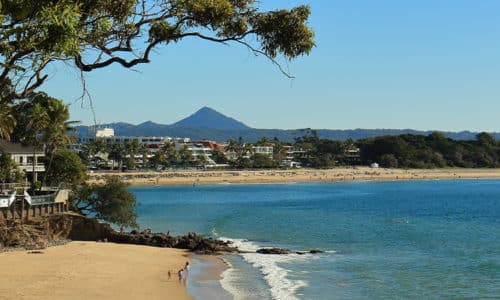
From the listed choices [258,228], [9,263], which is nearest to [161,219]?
[258,228]

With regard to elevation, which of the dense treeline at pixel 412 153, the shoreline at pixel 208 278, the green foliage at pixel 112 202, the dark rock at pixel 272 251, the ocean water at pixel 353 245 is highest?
the dense treeline at pixel 412 153

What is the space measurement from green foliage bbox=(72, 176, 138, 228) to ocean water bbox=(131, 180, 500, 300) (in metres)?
5.00

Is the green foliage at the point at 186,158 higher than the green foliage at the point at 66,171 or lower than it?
higher

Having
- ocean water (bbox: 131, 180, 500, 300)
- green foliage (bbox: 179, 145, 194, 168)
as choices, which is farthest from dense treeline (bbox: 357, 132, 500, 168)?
ocean water (bbox: 131, 180, 500, 300)

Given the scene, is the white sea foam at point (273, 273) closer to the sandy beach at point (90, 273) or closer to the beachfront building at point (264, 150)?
the sandy beach at point (90, 273)

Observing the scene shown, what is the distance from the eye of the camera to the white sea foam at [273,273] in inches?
1013

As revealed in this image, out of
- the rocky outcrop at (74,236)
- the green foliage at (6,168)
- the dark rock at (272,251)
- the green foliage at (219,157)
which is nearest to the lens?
the rocky outcrop at (74,236)

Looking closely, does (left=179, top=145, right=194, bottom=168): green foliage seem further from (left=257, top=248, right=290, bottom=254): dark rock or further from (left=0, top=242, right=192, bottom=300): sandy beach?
(left=0, top=242, right=192, bottom=300): sandy beach

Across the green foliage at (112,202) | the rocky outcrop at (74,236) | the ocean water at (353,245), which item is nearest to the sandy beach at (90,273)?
the rocky outcrop at (74,236)

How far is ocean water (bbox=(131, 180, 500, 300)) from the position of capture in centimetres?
2744

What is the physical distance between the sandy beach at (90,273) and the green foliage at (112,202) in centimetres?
1028

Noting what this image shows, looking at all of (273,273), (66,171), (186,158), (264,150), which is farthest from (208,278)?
(264,150)

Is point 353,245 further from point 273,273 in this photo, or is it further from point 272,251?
point 273,273

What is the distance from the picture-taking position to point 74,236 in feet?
121
